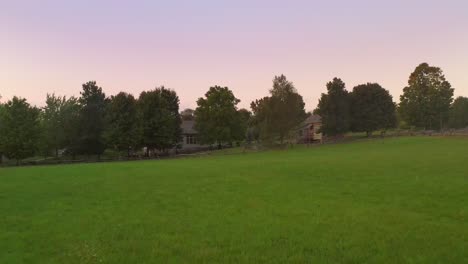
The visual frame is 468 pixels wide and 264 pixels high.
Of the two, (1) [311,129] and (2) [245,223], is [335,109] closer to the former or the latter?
(1) [311,129]

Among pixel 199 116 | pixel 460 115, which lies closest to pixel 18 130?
pixel 199 116

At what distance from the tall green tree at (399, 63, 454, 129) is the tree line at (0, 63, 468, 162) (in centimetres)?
18

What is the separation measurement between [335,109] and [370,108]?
734cm

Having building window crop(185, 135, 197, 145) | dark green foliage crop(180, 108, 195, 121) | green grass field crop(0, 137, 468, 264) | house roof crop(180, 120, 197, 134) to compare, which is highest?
dark green foliage crop(180, 108, 195, 121)

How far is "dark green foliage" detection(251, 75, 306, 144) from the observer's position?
215ft

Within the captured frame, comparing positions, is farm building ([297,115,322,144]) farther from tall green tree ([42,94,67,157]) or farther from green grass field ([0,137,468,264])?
green grass field ([0,137,468,264])

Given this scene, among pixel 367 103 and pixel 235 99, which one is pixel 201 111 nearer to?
pixel 235 99

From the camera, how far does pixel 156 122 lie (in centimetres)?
6819

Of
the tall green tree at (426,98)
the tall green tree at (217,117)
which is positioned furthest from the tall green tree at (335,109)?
the tall green tree at (217,117)

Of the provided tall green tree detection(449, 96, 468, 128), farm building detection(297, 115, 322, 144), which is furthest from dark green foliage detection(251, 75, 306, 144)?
tall green tree detection(449, 96, 468, 128)

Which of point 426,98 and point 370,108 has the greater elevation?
point 426,98

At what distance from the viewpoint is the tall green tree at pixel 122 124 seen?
67125 millimetres

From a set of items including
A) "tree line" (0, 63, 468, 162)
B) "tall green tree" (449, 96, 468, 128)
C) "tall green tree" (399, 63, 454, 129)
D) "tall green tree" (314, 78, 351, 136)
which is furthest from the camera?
"tall green tree" (449, 96, 468, 128)

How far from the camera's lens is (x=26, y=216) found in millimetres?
12789
